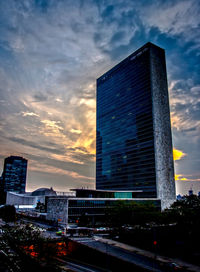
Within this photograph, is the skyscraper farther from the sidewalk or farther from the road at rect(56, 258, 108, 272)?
the road at rect(56, 258, 108, 272)

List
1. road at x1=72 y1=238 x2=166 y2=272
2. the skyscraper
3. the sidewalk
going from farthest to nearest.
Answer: the skyscraper, the sidewalk, road at x1=72 y1=238 x2=166 y2=272

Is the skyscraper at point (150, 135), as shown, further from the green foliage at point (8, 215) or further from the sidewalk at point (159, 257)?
the sidewalk at point (159, 257)

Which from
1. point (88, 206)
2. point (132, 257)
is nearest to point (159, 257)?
point (132, 257)

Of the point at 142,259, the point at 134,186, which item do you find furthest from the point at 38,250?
the point at 134,186

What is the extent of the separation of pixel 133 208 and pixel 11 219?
79.8m

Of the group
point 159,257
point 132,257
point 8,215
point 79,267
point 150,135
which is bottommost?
point 79,267

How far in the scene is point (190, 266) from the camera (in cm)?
5350

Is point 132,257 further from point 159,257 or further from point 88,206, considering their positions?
point 88,206

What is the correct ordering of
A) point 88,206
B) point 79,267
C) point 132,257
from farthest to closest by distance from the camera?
1. point 88,206
2. point 132,257
3. point 79,267

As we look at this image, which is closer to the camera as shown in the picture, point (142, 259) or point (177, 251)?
point (142, 259)

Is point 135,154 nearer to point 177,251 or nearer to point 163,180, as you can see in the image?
point 163,180

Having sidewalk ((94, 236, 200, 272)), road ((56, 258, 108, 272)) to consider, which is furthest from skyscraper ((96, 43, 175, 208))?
road ((56, 258, 108, 272))

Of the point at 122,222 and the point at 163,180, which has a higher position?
the point at 163,180

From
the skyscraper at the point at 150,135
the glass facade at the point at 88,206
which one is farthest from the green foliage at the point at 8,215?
the skyscraper at the point at 150,135
